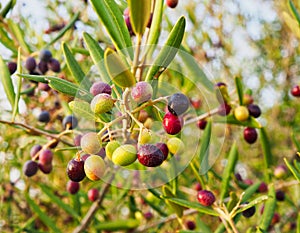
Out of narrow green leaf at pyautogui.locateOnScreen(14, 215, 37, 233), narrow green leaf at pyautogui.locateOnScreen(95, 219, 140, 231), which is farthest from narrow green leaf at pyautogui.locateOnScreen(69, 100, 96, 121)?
narrow green leaf at pyautogui.locateOnScreen(14, 215, 37, 233)

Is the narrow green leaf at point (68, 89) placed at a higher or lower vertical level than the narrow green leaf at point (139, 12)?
lower

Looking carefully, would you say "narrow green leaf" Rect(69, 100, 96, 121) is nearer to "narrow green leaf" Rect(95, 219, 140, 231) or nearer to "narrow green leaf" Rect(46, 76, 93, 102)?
"narrow green leaf" Rect(46, 76, 93, 102)

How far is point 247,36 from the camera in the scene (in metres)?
3.97

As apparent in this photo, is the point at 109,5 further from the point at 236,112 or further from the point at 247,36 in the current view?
the point at 247,36

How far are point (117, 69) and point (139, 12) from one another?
117 millimetres

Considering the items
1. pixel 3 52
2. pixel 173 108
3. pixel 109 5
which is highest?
pixel 109 5

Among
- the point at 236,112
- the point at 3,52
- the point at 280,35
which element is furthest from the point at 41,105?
the point at 280,35

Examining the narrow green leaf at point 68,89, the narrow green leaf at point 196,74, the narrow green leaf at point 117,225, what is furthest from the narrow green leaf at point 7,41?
the narrow green leaf at point 68,89

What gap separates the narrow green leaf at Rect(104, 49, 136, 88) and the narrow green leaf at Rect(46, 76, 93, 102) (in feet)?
0.68

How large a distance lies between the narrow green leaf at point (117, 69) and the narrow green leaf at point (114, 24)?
0.71 feet

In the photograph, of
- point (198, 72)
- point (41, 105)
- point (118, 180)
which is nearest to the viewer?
point (198, 72)

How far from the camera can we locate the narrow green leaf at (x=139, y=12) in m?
0.81

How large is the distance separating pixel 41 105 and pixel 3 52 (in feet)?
1.29

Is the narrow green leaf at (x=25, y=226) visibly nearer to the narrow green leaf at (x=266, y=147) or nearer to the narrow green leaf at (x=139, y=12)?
the narrow green leaf at (x=266, y=147)
